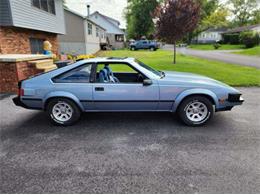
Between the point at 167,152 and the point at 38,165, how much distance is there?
1954 millimetres

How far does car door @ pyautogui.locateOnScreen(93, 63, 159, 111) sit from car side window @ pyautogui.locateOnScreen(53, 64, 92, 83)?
285 millimetres

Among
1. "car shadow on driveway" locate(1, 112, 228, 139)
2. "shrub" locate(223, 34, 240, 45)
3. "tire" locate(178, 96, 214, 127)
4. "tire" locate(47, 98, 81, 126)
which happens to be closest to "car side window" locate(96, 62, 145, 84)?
"tire" locate(47, 98, 81, 126)

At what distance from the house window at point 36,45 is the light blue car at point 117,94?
31.9ft

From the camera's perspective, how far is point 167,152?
10.3 feet

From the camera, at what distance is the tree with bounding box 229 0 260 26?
63531 millimetres

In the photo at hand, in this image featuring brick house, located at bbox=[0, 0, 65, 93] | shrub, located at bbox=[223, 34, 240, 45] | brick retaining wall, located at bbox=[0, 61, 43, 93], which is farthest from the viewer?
shrub, located at bbox=[223, 34, 240, 45]

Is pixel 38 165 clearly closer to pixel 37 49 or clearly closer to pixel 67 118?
pixel 67 118

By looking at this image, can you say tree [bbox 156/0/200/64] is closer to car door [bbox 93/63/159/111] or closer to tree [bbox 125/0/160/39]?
car door [bbox 93/63/159/111]

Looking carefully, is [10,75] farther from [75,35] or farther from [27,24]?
[75,35]

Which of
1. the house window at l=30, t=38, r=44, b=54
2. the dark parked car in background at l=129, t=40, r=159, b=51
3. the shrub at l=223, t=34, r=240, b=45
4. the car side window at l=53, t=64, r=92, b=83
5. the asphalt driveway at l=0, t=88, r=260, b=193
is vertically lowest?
the asphalt driveway at l=0, t=88, r=260, b=193

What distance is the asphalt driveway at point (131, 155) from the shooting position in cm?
241

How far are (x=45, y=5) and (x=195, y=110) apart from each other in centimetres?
1315

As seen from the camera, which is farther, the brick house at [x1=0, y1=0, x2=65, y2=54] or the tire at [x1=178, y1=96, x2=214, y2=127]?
the brick house at [x1=0, y1=0, x2=65, y2=54]

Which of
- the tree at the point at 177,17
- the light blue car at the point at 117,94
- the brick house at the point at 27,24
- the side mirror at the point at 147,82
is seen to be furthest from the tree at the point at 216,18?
the side mirror at the point at 147,82
